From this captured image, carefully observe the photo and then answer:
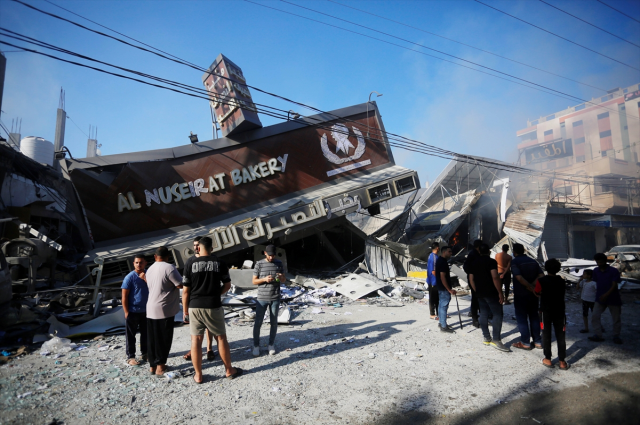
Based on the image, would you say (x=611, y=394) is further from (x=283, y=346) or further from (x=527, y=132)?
(x=527, y=132)

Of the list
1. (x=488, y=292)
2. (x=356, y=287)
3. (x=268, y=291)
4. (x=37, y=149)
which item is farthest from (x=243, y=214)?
(x=37, y=149)

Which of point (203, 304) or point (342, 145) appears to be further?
point (342, 145)

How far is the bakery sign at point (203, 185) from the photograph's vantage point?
12919 millimetres

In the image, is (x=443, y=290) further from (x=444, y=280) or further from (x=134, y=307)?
(x=134, y=307)

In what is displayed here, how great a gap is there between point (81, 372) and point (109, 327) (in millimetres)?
2391

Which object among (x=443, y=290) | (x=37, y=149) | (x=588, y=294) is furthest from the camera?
(x=37, y=149)

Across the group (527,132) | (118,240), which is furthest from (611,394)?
(527,132)

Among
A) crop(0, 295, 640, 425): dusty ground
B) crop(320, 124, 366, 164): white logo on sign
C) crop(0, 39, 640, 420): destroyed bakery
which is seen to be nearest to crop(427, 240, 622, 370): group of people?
crop(0, 295, 640, 425): dusty ground

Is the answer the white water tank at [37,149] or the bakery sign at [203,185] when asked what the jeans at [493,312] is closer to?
the bakery sign at [203,185]

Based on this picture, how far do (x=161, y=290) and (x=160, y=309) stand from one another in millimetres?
244

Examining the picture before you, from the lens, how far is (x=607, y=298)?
5867 millimetres

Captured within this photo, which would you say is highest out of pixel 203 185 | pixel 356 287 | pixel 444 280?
pixel 203 185

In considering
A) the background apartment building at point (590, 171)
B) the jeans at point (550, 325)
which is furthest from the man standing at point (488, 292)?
the background apartment building at point (590, 171)

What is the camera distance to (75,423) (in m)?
3.36
